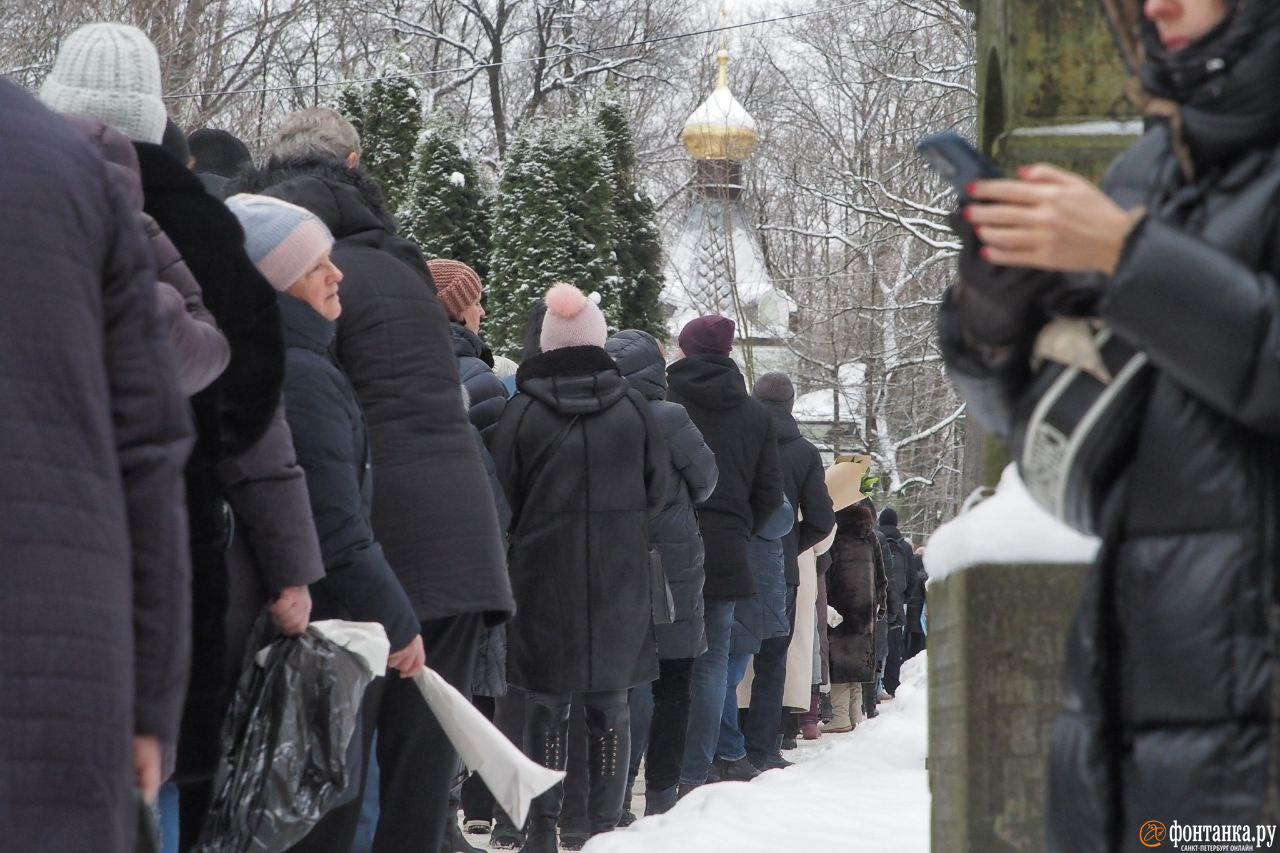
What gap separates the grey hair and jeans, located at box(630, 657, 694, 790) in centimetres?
364

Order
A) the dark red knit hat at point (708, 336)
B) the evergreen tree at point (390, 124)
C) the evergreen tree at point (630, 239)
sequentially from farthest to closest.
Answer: the evergreen tree at point (390, 124)
the evergreen tree at point (630, 239)
the dark red knit hat at point (708, 336)

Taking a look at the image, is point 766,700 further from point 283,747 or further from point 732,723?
point 283,747

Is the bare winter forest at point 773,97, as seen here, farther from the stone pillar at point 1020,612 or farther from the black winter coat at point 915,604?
the stone pillar at point 1020,612

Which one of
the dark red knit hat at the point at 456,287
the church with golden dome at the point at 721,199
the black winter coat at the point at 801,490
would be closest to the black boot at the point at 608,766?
the dark red knit hat at the point at 456,287

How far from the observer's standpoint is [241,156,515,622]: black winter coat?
447 cm

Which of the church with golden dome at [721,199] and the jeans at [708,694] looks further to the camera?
the church with golden dome at [721,199]

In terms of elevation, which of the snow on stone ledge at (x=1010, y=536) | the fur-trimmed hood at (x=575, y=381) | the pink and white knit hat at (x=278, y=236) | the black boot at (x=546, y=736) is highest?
the pink and white knit hat at (x=278, y=236)

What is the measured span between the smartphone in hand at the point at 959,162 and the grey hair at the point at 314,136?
2731 millimetres

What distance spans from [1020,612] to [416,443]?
1528 millimetres

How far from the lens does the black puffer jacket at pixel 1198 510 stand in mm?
1977

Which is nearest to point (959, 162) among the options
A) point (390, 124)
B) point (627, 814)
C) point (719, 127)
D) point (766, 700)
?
point (627, 814)

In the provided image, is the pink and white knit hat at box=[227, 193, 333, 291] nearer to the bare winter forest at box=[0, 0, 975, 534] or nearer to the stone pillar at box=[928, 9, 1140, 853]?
the stone pillar at box=[928, 9, 1140, 853]

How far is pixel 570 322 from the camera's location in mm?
6910

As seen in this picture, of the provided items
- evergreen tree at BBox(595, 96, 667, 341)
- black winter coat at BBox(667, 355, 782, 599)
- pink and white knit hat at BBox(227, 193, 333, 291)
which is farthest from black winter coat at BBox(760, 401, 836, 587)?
evergreen tree at BBox(595, 96, 667, 341)
